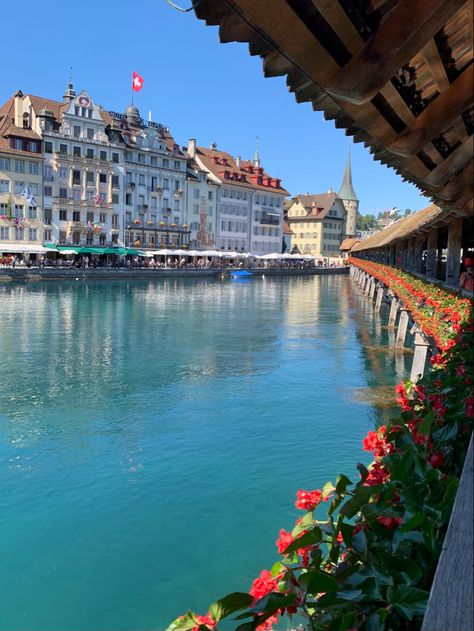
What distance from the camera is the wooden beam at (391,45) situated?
224 centimetres

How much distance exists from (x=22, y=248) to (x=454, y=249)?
4615 centimetres

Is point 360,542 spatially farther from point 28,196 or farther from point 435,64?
point 28,196

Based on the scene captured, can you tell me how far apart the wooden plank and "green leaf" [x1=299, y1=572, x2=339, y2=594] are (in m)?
0.52

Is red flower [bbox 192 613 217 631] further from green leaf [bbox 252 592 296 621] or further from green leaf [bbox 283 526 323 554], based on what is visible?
green leaf [bbox 283 526 323 554]

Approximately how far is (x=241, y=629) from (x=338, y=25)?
2308 millimetres

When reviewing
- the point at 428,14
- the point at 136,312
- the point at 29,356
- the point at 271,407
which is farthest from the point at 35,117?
the point at 428,14

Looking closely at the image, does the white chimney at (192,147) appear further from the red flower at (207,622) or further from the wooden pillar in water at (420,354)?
the red flower at (207,622)

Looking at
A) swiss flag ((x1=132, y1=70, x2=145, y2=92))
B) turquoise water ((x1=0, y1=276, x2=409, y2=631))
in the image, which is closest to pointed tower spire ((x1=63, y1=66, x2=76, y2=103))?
swiss flag ((x1=132, y1=70, x2=145, y2=92))

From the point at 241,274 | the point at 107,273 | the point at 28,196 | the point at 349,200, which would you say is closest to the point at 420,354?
the point at 107,273

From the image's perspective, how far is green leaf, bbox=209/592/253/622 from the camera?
2.27m

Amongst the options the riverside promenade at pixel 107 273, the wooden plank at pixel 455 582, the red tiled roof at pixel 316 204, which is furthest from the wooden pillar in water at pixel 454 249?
the red tiled roof at pixel 316 204

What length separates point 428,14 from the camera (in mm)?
2232

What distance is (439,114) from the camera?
359 centimetres

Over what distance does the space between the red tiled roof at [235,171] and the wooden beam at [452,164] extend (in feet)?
240
